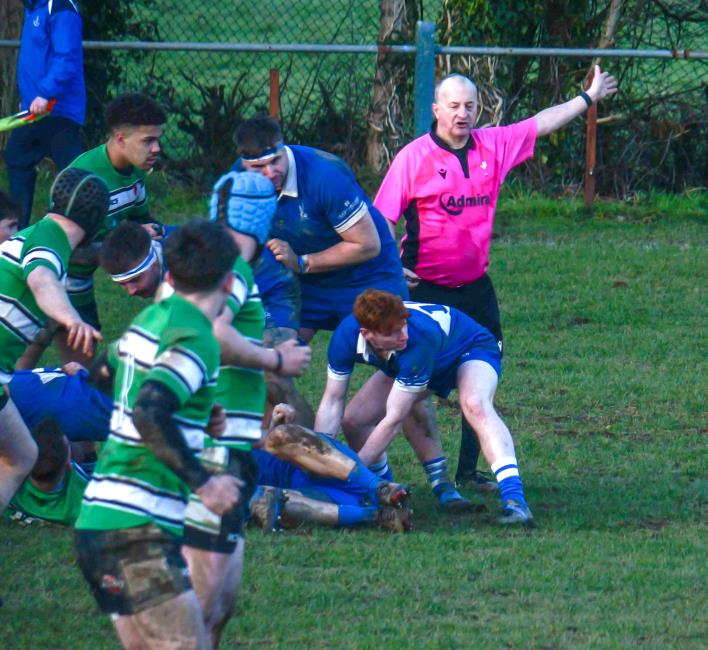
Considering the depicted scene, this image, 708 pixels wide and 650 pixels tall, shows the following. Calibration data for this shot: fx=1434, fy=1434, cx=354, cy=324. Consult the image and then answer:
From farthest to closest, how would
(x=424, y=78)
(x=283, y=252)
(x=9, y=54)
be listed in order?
(x=9, y=54), (x=424, y=78), (x=283, y=252)

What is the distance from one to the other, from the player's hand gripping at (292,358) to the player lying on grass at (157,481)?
0.53 m

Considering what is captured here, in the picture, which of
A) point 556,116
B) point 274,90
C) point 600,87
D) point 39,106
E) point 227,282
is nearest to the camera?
point 227,282

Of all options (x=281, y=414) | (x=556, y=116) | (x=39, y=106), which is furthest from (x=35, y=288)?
(x=39, y=106)

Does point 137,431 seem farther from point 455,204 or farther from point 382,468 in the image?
point 455,204

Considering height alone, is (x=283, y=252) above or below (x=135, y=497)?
below

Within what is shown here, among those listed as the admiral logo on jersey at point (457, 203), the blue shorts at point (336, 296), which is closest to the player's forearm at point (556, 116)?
the admiral logo on jersey at point (457, 203)

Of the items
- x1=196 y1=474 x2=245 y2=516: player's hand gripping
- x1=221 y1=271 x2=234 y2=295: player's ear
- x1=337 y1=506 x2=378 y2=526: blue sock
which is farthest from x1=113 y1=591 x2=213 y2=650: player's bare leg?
x1=337 y1=506 x2=378 y2=526: blue sock

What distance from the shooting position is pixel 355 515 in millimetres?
6012

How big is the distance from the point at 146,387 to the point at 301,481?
110 inches

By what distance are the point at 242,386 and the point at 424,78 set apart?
6.82 meters

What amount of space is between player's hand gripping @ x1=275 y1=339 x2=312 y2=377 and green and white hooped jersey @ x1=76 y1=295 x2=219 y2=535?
0.52 m

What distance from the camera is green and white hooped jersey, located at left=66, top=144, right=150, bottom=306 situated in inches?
270

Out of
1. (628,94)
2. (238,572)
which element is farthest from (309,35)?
(238,572)

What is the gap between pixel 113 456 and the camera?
3.63 metres
